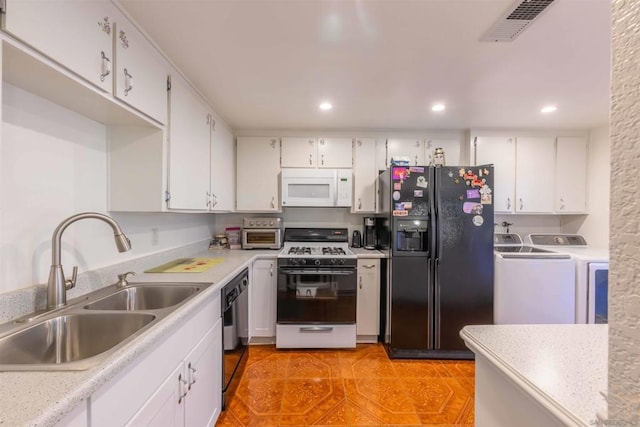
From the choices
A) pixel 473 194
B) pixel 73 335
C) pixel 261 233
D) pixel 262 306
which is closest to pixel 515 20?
pixel 473 194

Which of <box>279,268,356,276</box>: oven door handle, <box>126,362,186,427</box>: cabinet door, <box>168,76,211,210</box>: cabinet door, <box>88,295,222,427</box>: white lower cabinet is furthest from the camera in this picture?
<box>279,268,356,276</box>: oven door handle

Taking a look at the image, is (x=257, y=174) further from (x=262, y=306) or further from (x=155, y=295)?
(x=155, y=295)

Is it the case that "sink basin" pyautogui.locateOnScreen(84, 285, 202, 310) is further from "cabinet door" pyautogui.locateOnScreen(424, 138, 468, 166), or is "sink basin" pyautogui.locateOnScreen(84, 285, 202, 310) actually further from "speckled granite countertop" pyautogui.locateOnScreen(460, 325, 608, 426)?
"cabinet door" pyautogui.locateOnScreen(424, 138, 468, 166)

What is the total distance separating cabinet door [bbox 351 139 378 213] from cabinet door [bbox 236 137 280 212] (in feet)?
2.93

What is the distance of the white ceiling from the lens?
4.11ft

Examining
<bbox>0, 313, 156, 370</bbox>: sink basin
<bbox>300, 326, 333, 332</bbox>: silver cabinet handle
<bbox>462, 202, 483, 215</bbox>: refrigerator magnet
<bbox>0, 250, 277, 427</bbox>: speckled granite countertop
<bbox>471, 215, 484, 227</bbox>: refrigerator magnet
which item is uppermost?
<bbox>462, 202, 483, 215</bbox>: refrigerator magnet

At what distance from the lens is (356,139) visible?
118 inches

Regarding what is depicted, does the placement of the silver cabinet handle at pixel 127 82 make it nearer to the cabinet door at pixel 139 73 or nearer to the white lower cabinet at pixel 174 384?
the cabinet door at pixel 139 73

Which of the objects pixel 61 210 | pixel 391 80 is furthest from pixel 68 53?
pixel 391 80

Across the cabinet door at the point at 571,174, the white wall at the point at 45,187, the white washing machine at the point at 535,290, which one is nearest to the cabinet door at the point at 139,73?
the white wall at the point at 45,187

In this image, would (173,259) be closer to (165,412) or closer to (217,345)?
(217,345)

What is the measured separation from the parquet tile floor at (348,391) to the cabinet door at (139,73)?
78.0 inches

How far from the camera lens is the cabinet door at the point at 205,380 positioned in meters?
1.26

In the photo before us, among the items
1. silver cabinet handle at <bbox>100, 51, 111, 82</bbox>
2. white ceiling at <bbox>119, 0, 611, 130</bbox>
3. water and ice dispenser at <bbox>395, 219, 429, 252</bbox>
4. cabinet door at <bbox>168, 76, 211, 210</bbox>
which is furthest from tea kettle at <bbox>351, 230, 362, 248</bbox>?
silver cabinet handle at <bbox>100, 51, 111, 82</bbox>
